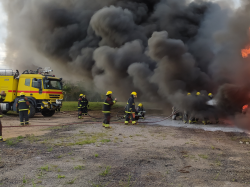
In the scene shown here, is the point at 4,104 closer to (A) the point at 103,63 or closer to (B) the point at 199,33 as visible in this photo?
(A) the point at 103,63

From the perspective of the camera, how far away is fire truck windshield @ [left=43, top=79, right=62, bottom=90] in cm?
1592

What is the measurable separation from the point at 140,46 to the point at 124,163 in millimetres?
14300

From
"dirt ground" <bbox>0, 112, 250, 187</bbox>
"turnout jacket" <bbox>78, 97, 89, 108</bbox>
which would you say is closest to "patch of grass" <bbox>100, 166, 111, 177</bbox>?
"dirt ground" <bbox>0, 112, 250, 187</bbox>

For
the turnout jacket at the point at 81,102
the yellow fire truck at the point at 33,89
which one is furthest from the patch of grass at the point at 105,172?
the yellow fire truck at the point at 33,89

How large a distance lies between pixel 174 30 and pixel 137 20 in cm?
354

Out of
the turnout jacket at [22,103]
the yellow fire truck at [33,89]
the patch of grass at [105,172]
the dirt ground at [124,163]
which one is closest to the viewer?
the dirt ground at [124,163]

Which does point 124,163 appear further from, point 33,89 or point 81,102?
point 33,89

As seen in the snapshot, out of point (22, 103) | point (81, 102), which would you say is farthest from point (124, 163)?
point (81, 102)

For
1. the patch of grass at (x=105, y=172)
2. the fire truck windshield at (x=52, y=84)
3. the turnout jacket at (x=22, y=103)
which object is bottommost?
the patch of grass at (x=105, y=172)

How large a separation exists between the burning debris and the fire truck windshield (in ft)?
12.4

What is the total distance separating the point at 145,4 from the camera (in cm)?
2147

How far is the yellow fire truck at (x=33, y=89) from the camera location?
1573 centimetres

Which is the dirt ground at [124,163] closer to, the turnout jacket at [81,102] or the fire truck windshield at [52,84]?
the turnout jacket at [81,102]

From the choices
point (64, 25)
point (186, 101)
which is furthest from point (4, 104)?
point (186, 101)
